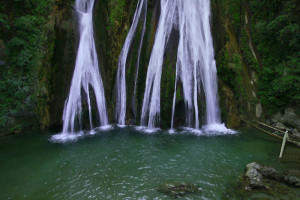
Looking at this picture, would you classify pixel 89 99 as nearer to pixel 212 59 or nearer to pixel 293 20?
pixel 212 59

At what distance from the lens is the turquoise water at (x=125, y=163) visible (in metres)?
5.59

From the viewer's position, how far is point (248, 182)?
5797mm

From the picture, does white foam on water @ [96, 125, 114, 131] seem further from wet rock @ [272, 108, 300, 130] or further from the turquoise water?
wet rock @ [272, 108, 300, 130]

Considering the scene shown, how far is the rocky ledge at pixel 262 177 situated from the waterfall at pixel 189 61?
3.88 m

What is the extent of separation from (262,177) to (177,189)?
94.4 inches

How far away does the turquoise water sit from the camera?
5586mm

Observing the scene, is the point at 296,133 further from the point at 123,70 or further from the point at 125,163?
the point at 123,70

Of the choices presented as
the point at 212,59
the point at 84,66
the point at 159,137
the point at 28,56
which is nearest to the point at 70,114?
the point at 84,66

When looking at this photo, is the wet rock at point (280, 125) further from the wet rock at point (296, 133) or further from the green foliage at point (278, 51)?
the green foliage at point (278, 51)

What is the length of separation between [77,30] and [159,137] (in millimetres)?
6397

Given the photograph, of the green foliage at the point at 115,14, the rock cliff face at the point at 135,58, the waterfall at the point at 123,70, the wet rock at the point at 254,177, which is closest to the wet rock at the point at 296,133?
the rock cliff face at the point at 135,58

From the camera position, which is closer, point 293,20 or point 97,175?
point 97,175

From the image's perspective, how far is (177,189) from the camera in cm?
556

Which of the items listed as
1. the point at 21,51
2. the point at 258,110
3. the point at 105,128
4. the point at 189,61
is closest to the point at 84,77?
the point at 105,128
